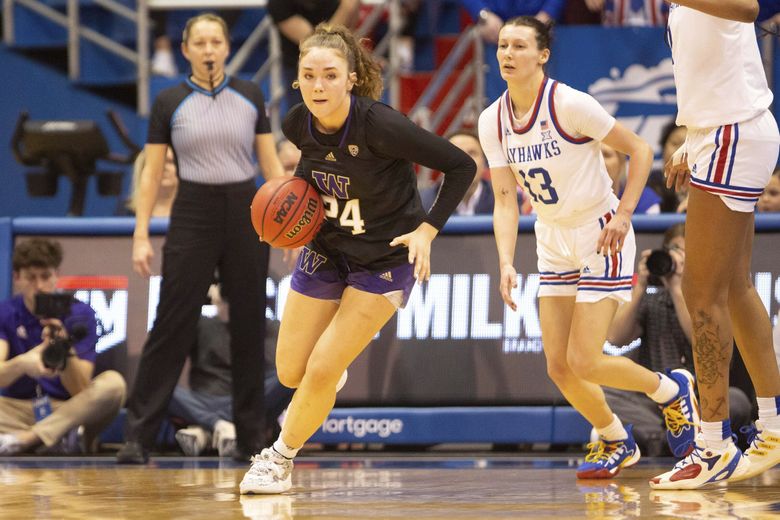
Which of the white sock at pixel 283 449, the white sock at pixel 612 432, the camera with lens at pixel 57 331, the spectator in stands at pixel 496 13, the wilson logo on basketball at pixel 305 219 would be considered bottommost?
the white sock at pixel 612 432

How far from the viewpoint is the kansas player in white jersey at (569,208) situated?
18.0 ft

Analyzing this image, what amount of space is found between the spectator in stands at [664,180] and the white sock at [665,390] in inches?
67.9

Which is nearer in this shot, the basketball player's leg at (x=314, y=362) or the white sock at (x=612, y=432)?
the basketball player's leg at (x=314, y=362)

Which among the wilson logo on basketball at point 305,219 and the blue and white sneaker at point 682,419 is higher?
the wilson logo on basketball at point 305,219

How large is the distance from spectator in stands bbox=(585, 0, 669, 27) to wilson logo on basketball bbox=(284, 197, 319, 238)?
4670mm

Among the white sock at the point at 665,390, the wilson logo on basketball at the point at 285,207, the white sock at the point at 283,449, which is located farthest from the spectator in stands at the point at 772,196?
the white sock at the point at 283,449

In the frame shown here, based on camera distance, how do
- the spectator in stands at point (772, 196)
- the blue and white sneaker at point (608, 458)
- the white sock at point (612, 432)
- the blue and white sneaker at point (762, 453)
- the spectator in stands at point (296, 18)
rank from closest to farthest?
the blue and white sneaker at point (762, 453), the blue and white sneaker at point (608, 458), the white sock at point (612, 432), the spectator in stands at point (772, 196), the spectator in stands at point (296, 18)

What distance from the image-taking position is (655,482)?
5023 mm

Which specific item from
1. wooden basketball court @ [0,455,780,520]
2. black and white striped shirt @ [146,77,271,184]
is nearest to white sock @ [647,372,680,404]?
wooden basketball court @ [0,455,780,520]

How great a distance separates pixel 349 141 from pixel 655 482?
1.87 meters

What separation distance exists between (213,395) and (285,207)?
246 cm

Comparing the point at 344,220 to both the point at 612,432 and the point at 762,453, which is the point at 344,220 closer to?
the point at 612,432

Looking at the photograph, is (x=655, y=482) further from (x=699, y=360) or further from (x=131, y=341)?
(x=131, y=341)

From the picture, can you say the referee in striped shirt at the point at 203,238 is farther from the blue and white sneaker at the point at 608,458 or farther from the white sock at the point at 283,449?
the blue and white sneaker at the point at 608,458
